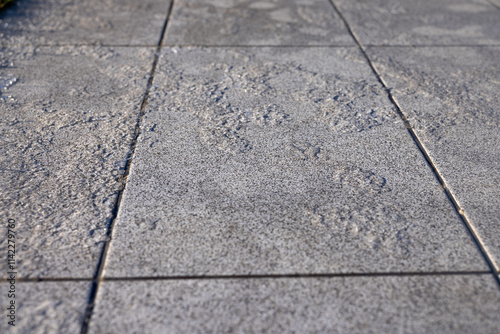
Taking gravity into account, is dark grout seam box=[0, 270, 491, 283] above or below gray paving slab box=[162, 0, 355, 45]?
above

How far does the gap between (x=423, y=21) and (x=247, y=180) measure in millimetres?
3457

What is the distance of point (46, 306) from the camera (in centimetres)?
192

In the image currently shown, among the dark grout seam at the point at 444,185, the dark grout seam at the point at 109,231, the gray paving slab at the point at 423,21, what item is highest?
the dark grout seam at the point at 109,231

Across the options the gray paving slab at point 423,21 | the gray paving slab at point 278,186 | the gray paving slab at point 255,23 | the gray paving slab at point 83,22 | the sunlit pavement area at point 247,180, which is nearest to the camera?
the sunlit pavement area at point 247,180

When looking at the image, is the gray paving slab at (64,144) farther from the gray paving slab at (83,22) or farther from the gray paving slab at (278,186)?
the gray paving slab at (83,22)

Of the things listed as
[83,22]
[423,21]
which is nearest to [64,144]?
[83,22]

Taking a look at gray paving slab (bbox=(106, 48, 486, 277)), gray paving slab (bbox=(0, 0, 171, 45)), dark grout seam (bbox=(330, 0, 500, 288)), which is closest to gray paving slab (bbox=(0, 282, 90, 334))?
gray paving slab (bbox=(106, 48, 486, 277))

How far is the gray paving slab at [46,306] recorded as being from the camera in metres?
1.83

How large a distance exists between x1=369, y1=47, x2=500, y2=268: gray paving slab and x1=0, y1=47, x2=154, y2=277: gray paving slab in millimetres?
1891

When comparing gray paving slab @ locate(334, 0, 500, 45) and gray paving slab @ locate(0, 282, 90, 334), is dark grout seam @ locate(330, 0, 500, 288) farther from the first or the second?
gray paving slab @ locate(0, 282, 90, 334)

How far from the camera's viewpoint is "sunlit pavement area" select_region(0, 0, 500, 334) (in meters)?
1.96

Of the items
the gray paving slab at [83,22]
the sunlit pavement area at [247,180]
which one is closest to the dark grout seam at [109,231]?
the sunlit pavement area at [247,180]

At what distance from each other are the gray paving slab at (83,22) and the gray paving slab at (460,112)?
227 cm

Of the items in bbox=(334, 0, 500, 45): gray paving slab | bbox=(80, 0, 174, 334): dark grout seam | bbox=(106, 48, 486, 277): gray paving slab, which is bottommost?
bbox=(334, 0, 500, 45): gray paving slab
